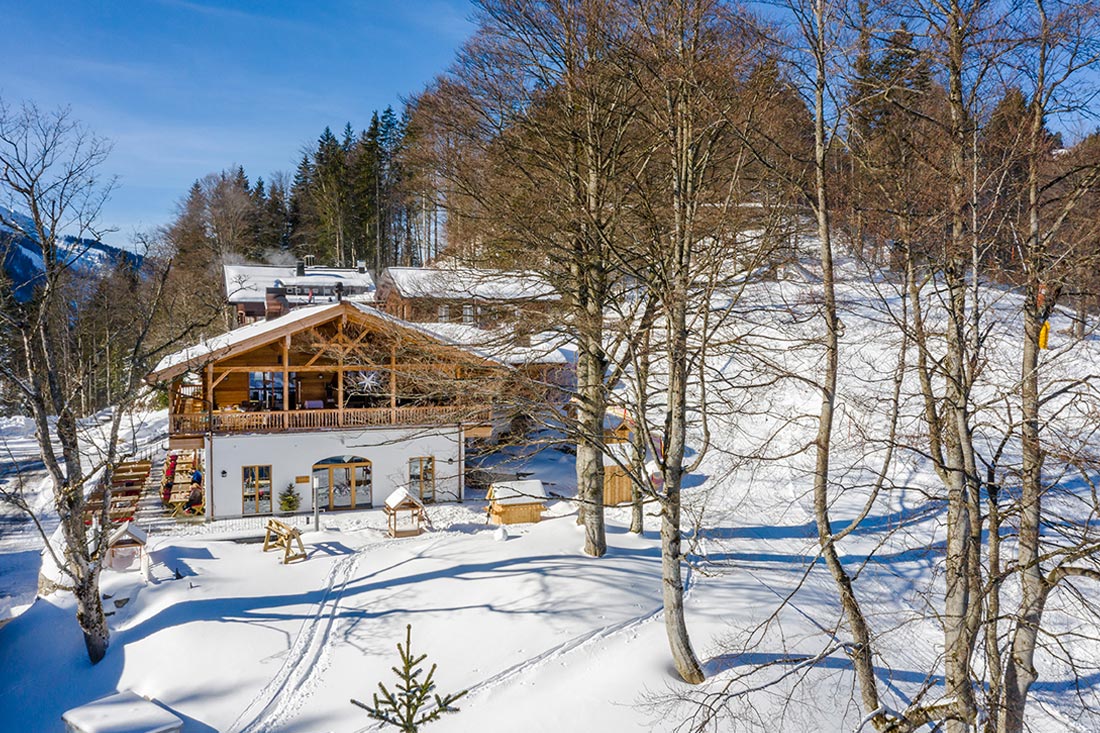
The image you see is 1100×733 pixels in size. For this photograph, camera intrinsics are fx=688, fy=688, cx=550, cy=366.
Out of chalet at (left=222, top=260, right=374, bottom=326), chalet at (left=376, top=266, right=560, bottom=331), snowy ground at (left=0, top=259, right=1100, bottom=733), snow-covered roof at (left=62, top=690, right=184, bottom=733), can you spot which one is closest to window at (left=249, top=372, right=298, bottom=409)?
snowy ground at (left=0, top=259, right=1100, bottom=733)

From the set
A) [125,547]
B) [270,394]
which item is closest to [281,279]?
[270,394]

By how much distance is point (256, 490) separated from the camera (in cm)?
1961

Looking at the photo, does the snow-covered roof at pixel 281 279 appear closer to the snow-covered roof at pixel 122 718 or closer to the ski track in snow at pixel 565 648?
the snow-covered roof at pixel 122 718

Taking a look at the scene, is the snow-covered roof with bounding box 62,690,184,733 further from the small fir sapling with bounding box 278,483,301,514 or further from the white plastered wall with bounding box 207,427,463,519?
the small fir sapling with bounding box 278,483,301,514

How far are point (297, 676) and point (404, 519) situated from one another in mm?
8714

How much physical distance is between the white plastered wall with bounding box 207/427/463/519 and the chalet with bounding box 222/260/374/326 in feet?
56.7

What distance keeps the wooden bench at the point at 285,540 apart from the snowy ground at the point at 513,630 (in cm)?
29

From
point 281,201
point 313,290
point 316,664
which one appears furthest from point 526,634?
point 281,201

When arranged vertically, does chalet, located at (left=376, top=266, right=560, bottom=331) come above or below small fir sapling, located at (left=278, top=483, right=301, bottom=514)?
above

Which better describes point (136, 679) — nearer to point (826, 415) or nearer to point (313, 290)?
point (826, 415)

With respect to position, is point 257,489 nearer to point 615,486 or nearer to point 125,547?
point 125,547

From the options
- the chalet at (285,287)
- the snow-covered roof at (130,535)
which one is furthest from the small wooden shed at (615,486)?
the chalet at (285,287)

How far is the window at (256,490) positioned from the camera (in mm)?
19500

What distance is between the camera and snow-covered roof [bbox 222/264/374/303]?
128 ft
